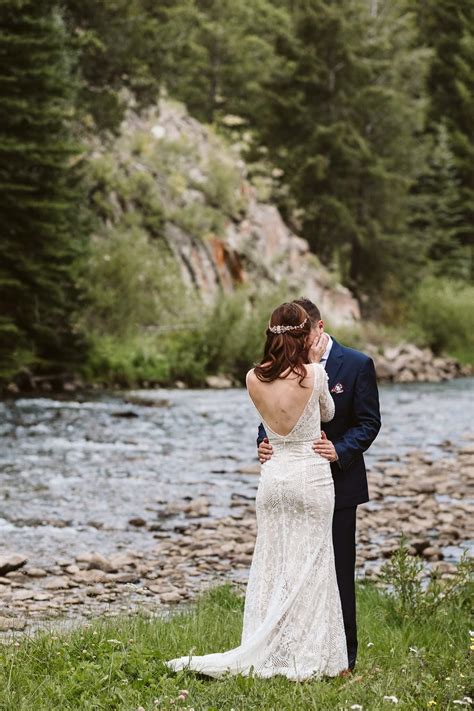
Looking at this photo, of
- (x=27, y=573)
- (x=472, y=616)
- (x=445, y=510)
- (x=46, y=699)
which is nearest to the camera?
(x=46, y=699)

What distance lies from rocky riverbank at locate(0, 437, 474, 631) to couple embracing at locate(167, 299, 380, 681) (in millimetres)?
2001

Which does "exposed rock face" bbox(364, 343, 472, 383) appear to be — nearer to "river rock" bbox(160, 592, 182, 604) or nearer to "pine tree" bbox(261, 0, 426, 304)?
"pine tree" bbox(261, 0, 426, 304)

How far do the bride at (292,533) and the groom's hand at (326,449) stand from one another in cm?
4

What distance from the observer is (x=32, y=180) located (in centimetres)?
2186

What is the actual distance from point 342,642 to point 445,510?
276 inches

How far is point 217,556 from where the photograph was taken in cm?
971

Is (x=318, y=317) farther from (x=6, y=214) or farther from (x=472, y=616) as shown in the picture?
(x=6, y=214)

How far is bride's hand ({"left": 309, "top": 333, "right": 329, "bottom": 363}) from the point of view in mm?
5293

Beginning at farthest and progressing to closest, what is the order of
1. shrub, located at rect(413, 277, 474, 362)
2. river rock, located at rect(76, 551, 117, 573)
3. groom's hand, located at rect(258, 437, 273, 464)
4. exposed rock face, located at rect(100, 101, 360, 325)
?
shrub, located at rect(413, 277, 474, 362) → exposed rock face, located at rect(100, 101, 360, 325) → river rock, located at rect(76, 551, 117, 573) → groom's hand, located at rect(258, 437, 273, 464)

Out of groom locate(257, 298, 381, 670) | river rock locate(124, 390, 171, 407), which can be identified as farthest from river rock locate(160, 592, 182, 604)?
river rock locate(124, 390, 171, 407)

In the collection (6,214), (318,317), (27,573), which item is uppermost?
(6,214)

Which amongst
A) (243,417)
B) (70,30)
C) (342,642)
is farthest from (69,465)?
(70,30)

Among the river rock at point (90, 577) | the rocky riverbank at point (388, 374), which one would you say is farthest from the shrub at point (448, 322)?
the river rock at point (90, 577)

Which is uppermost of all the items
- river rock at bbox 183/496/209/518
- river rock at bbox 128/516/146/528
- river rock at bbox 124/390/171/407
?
river rock at bbox 124/390/171/407
